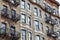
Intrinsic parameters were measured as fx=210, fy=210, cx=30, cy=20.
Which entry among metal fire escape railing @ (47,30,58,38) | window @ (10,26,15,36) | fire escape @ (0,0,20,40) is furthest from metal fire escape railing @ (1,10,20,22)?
metal fire escape railing @ (47,30,58,38)

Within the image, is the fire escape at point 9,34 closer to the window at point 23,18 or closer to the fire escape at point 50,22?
the window at point 23,18

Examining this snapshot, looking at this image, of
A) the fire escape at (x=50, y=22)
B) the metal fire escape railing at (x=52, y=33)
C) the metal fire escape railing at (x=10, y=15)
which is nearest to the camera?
the metal fire escape railing at (x=10, y=15)

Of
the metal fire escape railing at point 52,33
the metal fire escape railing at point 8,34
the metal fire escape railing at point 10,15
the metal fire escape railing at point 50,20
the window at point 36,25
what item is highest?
the metal fire escape railing at point 10,15

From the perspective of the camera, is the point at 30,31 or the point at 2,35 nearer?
the point at 2,35

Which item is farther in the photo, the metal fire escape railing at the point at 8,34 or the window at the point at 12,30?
the window at the point at 12,30

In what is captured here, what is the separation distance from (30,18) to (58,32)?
1415 cm

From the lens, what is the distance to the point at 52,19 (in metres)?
51.8

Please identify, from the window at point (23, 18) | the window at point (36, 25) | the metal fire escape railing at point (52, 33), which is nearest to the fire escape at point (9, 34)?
the window at point (23, 18)

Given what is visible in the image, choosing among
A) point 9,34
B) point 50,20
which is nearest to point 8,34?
point 9,34

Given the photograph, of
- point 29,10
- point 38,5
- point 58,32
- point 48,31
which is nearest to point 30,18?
point 29,10

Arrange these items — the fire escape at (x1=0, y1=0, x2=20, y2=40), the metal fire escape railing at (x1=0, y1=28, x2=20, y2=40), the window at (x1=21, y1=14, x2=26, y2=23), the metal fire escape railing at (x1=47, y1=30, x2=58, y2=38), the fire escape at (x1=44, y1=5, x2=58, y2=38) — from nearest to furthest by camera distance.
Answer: the metal fire escape railing at (x1=0, y1=28, x2=20, y2=40)
the fire escape at (x1=0, y1=0, x2=20, y2=40)
the window at (x1=21, y1=14, x2=26, y2=23)
the metal fire escape railing at (x1=47, y1=30, x2=58, y2=38)
the fire escape at (x1=44, y1=5, x2=58, y2=38)

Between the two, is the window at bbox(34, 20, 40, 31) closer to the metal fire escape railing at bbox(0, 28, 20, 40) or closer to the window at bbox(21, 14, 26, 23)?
the window at bbox(21, 14, 26, 23)

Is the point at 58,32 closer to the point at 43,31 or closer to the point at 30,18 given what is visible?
the point at 43,31

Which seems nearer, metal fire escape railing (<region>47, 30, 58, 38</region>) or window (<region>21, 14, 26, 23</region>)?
window (<region>21, 14, 26, 23</region>)
